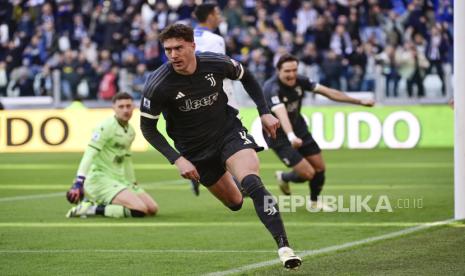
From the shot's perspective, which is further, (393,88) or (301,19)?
(301,19)

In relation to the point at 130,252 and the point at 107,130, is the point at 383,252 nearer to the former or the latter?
the point at 130,252

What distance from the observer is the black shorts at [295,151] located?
1348cm

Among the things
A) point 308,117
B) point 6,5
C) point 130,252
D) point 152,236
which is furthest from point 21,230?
point 6,5

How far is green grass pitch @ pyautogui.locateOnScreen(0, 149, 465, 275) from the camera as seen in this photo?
27.1ft

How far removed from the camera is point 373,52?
28781 millimetres

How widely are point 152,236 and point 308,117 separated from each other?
55.0 ft

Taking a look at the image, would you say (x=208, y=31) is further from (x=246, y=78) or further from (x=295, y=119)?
(x=246, y=78)

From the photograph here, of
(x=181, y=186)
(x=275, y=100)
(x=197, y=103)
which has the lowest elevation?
(x=181, y=186)

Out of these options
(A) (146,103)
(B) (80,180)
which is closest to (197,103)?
(A) (146,103)

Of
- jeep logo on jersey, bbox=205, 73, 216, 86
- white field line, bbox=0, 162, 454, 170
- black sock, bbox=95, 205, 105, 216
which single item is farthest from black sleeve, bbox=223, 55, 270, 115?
white field line, bbox=0, 162, 454, 170

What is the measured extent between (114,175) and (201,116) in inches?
193

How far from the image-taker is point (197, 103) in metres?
8.48

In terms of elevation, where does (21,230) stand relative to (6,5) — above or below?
below
